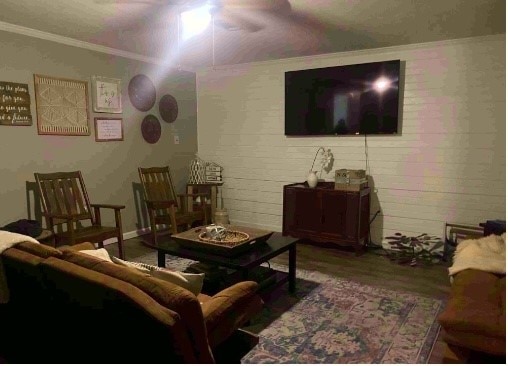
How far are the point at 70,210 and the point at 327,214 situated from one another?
259 centimetres

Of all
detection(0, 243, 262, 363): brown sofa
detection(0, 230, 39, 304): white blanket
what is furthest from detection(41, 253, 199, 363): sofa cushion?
detection(0, 230, 39, 304): white blanket

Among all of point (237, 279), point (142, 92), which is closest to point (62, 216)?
point (237, 279)

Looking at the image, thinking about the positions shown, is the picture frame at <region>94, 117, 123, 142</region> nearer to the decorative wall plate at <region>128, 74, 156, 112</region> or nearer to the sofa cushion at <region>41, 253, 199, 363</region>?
the decorative wall plate at <region>128, 74, 156, 112</region>

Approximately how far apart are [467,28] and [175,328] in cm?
352

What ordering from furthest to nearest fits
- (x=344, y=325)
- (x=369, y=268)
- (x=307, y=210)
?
(x=307, y=210) < (x=369, y=268) < (x=344, y=325)

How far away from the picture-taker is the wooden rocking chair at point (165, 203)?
4203mm

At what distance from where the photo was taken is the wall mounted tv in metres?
4.11

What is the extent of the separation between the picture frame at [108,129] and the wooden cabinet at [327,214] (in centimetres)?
202

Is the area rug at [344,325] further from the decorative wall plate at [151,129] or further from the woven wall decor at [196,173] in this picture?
the decorative wall plate at [151,129]

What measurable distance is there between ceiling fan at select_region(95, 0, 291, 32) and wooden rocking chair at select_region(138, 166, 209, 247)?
77.4 inches

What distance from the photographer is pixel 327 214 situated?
13.6ft

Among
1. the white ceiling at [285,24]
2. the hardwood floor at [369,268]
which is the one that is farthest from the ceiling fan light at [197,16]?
the hardwood floor at [369,268]

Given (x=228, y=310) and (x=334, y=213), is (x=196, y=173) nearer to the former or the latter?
(x=334, y=213)

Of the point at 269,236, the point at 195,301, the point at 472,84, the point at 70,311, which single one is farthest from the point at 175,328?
the point at 472,84
